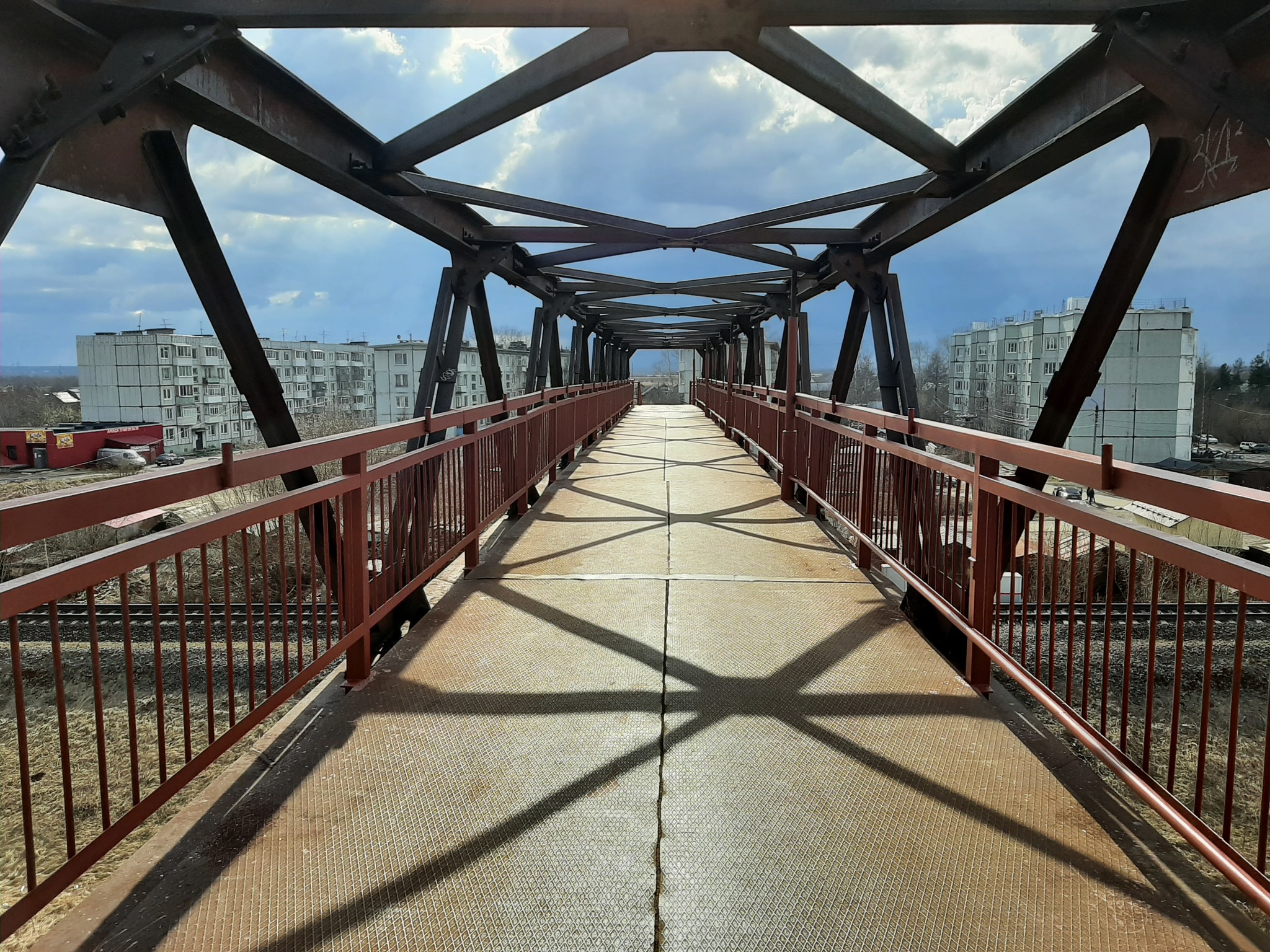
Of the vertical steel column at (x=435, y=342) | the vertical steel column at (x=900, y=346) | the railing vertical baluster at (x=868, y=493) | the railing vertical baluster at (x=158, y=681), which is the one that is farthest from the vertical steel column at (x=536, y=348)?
the railing vertical baluster at (x=158, y=681)

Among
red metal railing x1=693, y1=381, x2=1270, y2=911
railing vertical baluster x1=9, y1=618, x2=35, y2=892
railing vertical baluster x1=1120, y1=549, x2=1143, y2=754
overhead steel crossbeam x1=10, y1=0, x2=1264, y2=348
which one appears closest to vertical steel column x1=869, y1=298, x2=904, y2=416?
red metal railing x1=693, y1=381, x2=1270, y2=911

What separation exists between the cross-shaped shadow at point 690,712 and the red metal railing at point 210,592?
51 centimetres

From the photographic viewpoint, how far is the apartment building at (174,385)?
72.0 m

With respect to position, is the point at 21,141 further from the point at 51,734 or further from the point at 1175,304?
the point at 1175,304

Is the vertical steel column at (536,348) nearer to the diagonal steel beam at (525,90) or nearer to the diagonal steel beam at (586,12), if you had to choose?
the diagonal steel beam at (525,90)

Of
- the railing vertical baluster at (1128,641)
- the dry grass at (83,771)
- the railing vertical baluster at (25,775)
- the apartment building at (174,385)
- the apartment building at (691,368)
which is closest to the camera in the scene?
the railing vertical baluster at (25,775)

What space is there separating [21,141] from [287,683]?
2155 millimetres

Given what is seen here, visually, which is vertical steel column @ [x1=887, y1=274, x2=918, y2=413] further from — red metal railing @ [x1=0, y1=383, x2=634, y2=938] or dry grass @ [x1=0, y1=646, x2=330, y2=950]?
dry grass @ [x1=0, y1=646, x2=330, y2=950]

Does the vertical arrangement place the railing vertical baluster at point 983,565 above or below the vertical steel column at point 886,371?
below

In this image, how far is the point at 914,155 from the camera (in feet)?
16.8

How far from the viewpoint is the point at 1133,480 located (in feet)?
7.80

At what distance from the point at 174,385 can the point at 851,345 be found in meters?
82.8

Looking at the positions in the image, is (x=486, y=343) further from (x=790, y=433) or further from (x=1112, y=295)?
(x=1112, y=295)

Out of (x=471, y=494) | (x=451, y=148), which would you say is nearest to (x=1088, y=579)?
(x=471, y=494)
